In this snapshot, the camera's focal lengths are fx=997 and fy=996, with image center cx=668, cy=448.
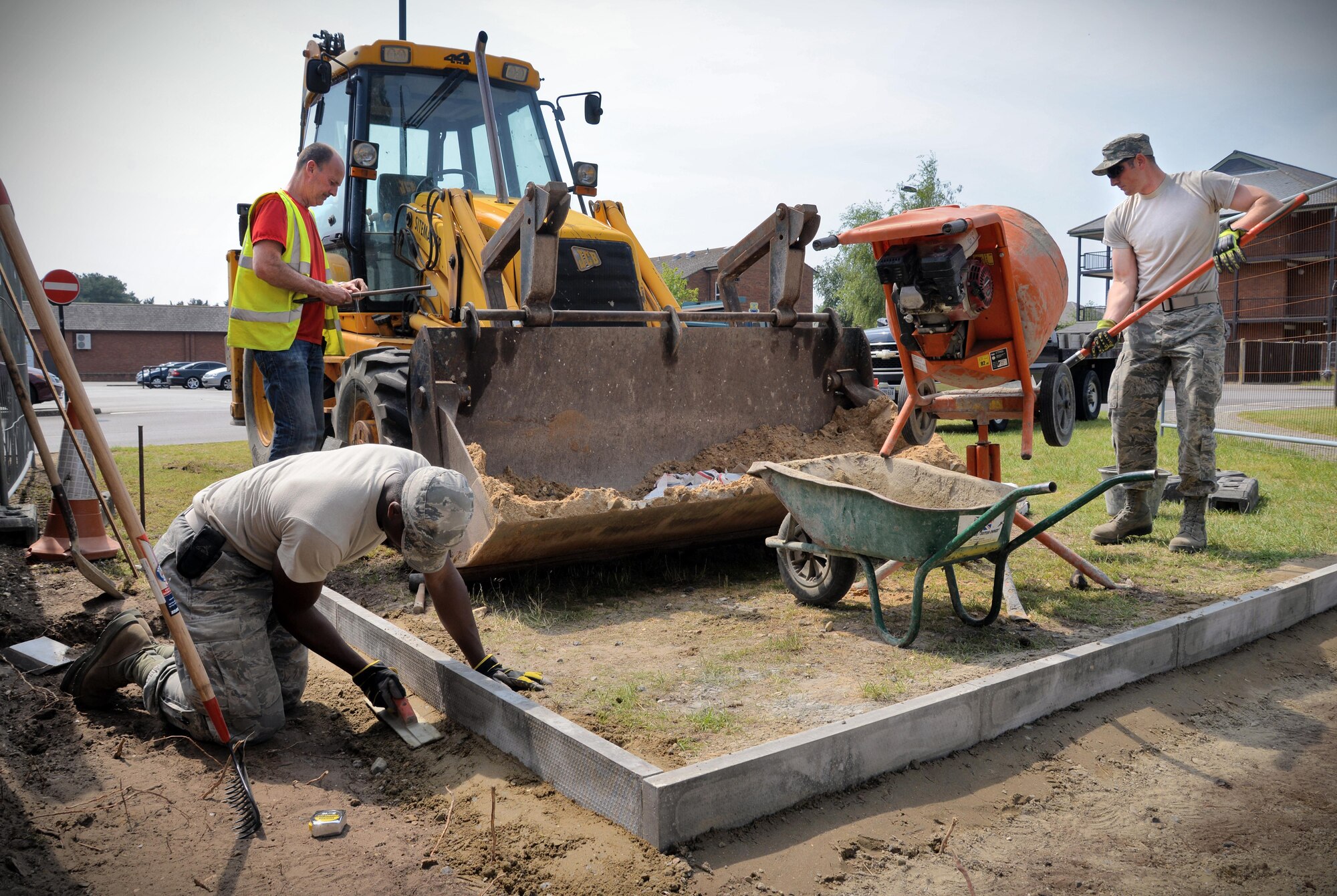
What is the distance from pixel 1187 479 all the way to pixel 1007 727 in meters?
3.01

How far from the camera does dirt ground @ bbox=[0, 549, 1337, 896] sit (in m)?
2.84

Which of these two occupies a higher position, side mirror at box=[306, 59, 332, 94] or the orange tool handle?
side mirror at box=[306, 59, 332, 94]

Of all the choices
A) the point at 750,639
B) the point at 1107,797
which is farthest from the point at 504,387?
the point at 1107,797

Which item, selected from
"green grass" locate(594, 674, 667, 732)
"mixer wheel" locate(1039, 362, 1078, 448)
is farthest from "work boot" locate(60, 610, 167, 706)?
"mixer wheel" locate(1039, 362, 1078, 448)

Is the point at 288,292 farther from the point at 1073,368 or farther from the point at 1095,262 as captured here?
the point at 1095,262

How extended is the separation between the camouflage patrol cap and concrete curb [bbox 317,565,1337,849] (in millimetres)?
625

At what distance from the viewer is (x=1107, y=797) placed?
333cm

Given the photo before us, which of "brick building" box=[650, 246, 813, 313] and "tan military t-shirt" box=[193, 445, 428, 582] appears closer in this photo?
"tan military t-shirt" box=[193, 445, 428, 582]

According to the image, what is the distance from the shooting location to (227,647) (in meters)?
3.68

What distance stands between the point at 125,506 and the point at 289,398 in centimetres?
213

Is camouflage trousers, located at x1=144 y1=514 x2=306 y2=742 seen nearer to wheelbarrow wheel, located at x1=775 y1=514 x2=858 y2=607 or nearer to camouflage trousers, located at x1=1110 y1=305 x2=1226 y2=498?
wheelbarrow wheel, located at x1=775 y1=514 x2=858 y2=607

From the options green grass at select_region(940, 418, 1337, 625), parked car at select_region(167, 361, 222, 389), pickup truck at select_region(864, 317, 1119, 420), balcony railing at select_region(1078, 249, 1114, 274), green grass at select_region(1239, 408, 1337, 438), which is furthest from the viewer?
parked car at select_region(167, 361, 222, 389)

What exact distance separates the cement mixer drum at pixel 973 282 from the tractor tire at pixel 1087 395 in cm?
959

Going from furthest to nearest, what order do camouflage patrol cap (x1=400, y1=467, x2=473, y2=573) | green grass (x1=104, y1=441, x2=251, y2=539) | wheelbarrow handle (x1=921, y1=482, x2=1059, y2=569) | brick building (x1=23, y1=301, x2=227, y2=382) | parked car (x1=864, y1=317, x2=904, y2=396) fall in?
brick building (x1=23, y1=301, x2=227, y2=382) → parked car (x1=864, y1=317, x2=904, y2=396) → green grass (x1=104, y1=441, x2=251, y2=539) → wheelbarrow handle (x1=921, y1=482, x2=1059, y2=569) → camouflage patrol cap (x1=400, y1=467, x2=473, y2=573)
